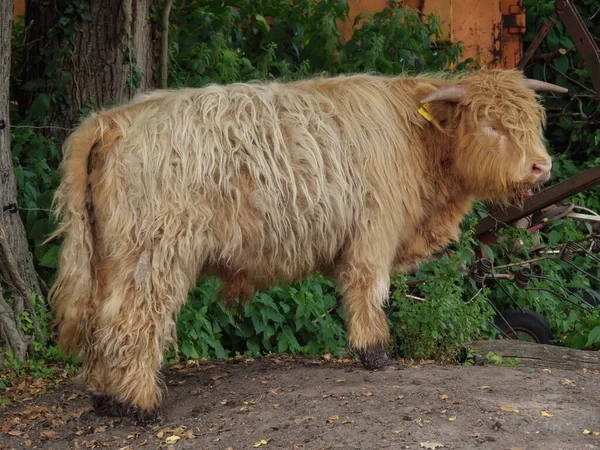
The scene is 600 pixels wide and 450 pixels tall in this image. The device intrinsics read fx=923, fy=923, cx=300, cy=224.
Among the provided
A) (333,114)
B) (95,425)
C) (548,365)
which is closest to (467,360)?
(548,365)

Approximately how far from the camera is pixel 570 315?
23.9 ft

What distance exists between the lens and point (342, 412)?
464 centimetres

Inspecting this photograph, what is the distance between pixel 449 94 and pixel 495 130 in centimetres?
35

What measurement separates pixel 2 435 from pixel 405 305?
9.04 feet

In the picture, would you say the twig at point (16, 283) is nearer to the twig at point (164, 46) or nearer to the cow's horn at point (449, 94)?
the twig at point (164, 46)

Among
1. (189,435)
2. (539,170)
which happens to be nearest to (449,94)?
(539,170)

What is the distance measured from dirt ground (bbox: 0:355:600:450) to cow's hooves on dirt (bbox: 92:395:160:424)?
0.14 ft

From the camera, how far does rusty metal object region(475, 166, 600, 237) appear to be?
720 cm

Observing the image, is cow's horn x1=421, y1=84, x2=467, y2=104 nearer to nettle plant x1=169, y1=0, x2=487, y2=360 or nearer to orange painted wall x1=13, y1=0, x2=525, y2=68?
nettle plant x1=169, y1=0, x2=487, y2=360

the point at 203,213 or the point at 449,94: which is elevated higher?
the point at 449,94

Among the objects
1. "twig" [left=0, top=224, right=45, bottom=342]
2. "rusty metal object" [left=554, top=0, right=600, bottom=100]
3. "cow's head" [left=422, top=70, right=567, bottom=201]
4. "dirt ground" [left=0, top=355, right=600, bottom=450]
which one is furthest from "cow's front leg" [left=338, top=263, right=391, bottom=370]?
"rusty metal object" [left=554, top=0, right=600, bottom=100]

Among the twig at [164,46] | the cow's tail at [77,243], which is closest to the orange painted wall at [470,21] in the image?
the twig at [164,46]

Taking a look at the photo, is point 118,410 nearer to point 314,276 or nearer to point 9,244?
point 9,244

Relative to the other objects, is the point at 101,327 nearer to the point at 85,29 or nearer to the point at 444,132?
the point at 444,132
